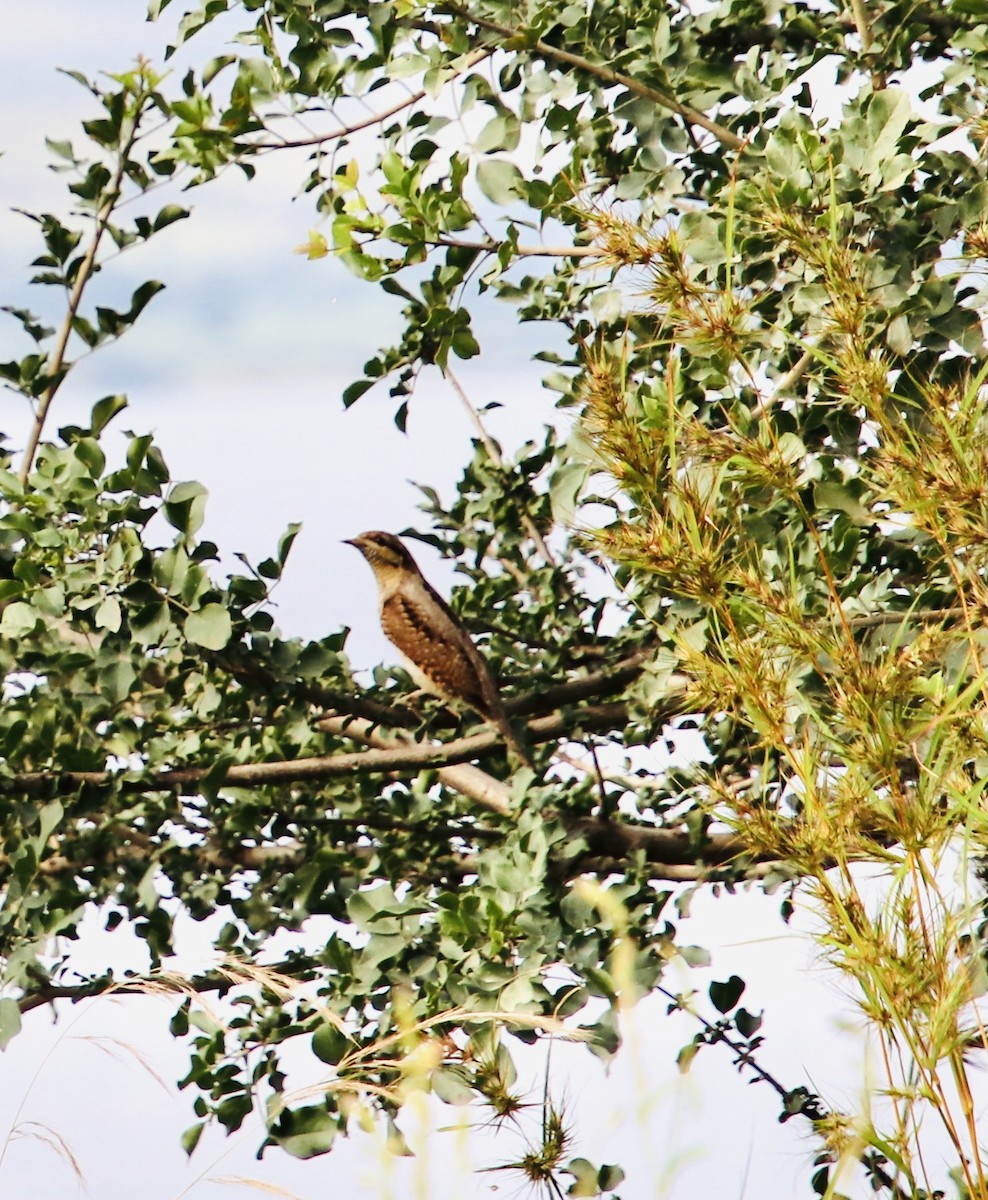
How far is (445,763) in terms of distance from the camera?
436 centimetres

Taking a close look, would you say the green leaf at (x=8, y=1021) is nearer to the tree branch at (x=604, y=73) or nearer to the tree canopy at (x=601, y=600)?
the tree canopy at (x=601, y=600)

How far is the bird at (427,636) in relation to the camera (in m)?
4.84

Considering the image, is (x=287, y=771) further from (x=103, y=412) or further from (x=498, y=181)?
(x=498, y=181)

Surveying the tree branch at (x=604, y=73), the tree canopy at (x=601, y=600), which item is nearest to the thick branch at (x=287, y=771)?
the tree canopy at (x=601, y=600)

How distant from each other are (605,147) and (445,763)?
174cm

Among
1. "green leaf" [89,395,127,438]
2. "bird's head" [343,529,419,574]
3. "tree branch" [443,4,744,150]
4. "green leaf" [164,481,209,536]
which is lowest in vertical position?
"green leaf" [164,481,209,536]

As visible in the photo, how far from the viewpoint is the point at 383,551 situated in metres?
7.01

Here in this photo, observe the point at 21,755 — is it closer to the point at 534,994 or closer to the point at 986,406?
the point at 534,994

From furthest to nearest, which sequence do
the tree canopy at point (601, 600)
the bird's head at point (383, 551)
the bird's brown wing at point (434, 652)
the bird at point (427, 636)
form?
the bird's head at point (383, 551) → the bird's brown wing at point (434, 652) → the bird at point (427, 636) → the tree canopy at point (601, 600)

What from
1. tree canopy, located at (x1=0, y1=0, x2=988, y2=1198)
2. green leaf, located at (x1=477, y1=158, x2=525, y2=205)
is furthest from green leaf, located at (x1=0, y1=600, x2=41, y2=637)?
green leaf, located at (x1=477, y1=158, x2=525, y2=205)

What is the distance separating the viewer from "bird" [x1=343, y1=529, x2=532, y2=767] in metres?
4.84

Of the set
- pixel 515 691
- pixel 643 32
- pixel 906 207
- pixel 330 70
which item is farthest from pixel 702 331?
pixel 515 691

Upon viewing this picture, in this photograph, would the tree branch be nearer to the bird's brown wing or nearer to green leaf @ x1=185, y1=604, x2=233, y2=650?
green leaf @ x1=185, y1=604, x2=233, y2=650

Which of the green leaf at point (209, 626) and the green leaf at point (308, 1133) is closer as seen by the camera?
the green leaf at point (209, 626)
